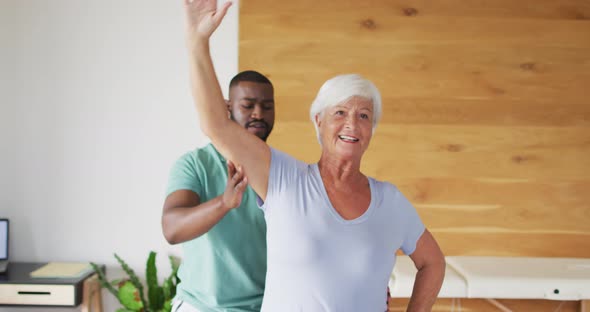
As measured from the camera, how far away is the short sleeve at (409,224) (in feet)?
4.35

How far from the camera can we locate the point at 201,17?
1111 millimetres

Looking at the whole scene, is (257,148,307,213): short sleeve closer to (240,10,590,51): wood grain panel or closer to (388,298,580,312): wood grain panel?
(388,298,580,312): wood grain panel

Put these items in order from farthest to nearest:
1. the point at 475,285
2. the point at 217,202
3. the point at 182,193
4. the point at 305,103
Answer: the point at 305,103, the point at 475,285, the point at 182,193, the point at 217,202

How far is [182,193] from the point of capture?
1389mm

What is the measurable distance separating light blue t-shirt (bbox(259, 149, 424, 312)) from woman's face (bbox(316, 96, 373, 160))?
11 cm

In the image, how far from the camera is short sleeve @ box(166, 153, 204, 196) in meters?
1.41

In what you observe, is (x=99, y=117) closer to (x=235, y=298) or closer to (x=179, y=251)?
(x=179, y=251)

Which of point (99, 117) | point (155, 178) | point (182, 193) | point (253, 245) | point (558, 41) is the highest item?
point (558, 41)

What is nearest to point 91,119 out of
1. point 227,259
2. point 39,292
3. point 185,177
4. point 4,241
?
point 4,241

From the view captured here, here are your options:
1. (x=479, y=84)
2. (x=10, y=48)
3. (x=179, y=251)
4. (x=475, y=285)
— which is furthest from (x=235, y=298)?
(x=10, y=48)

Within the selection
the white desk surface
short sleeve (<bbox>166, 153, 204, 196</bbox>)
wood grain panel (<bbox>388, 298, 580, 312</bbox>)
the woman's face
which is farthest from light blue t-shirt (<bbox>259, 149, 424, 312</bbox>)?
wood grain panel (<bbox>388, 298, 580, 312</bbox>)

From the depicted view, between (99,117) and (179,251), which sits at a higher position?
(99,117)

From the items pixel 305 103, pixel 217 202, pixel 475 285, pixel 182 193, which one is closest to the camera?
pixel 217 202

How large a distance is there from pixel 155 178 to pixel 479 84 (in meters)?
1.92
